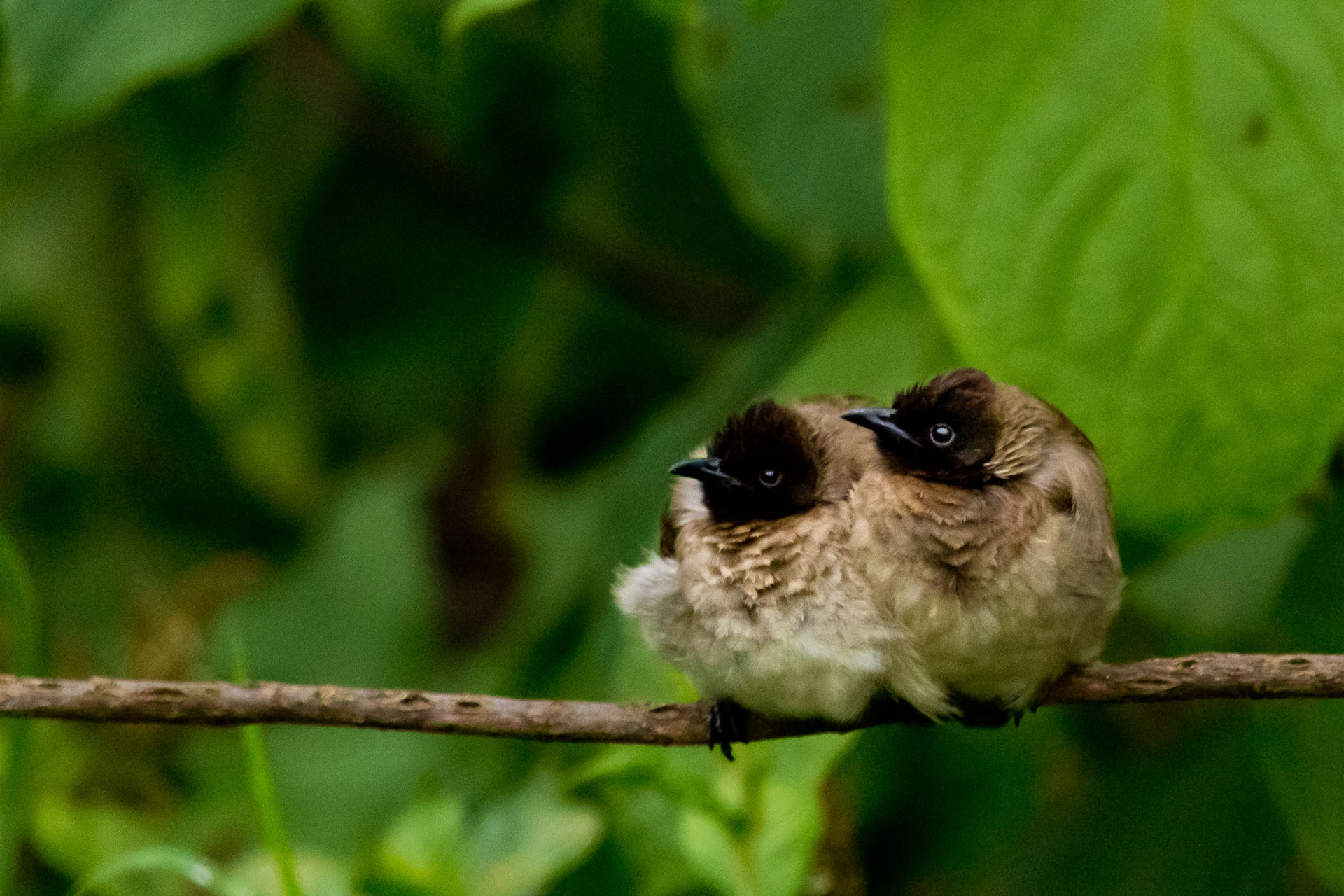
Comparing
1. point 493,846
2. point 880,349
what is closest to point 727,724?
point 493,846

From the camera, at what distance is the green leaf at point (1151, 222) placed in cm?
153

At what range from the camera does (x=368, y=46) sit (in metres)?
2.31

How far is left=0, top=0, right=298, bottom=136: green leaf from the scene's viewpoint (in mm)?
1690

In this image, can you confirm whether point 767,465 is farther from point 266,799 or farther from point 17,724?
point 17,724

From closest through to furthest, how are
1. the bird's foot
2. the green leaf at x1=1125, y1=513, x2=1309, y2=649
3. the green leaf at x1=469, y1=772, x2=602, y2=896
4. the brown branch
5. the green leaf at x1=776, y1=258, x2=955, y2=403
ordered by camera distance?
1. the brown branch
2. the bird's foot
3. the green leaf at x1=469, y1=772, x2=602, y2=896
4. the green leaf at x1=776, y1=258, x2=955, y2=403
5. the green leaf at x1=1125, y1=513, x2=1309, y2=649

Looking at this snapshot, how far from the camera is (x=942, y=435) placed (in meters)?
1.70

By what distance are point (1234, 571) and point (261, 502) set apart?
2.08m

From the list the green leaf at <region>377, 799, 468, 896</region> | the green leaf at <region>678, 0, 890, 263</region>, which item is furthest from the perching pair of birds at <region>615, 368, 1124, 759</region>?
the green leaf at <region>678, 0, 890, 263</region>

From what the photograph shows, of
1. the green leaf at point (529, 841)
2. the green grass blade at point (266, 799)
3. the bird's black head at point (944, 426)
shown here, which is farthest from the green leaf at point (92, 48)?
the green leaf at point (529, 841)

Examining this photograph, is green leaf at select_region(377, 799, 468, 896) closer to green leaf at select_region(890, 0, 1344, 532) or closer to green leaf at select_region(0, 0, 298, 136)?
green leaf at select_region(890, 0, 1344, 532)

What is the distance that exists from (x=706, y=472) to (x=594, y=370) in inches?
54.2

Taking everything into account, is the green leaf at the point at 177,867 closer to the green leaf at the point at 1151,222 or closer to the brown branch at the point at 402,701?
the brown branch at the point at 402,701

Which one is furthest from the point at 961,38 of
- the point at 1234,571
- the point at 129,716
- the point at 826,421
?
the point at 129,716

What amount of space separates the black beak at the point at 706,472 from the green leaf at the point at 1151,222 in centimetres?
41
